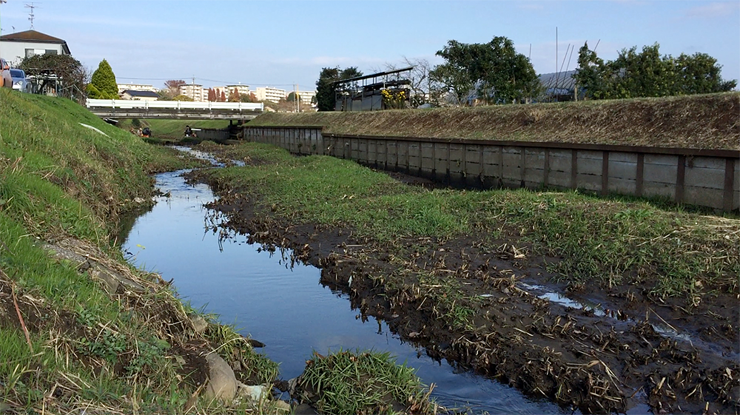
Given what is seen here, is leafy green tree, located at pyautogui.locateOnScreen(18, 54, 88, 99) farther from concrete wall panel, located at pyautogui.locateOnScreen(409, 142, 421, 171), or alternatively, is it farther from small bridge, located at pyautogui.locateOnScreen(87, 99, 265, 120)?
concrete wall panel, located at pyautogui.locateOnScreen(409, 142, 421, 171)

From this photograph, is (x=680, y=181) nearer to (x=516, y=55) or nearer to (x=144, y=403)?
(x=144, y=403)

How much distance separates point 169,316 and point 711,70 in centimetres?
3397

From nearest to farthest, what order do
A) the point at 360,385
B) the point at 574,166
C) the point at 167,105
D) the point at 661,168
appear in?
the point at 360,385
the point at 661,168
the point at 574,166
the point at 167,105

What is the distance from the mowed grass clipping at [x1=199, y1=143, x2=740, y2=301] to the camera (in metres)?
8.95

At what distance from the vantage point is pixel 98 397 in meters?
4.36

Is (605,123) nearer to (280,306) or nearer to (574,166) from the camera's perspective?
(574,166)

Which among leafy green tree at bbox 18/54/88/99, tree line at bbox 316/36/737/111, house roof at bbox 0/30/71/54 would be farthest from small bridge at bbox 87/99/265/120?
house roof at bbox 0/30/71/54

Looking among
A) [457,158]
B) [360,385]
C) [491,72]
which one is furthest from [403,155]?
[360,385]

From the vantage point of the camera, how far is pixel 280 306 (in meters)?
9.55

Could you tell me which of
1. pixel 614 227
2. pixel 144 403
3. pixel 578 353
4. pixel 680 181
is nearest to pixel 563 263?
pixel 614 227

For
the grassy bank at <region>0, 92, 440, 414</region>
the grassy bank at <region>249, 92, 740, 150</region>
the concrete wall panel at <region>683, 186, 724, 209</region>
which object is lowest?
the grassy bank at <region>0, 92, 440, 414</region>

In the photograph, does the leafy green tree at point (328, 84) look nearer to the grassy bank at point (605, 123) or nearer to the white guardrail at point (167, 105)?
the white guardrail at point (167, 105)

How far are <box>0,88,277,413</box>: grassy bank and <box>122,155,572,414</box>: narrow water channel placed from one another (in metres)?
1.16

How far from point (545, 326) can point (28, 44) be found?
8701 centimetres
